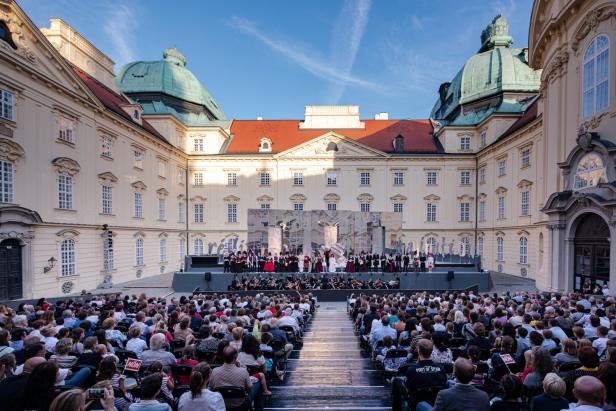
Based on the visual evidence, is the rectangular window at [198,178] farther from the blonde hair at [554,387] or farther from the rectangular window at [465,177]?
the blonde hair at [554,387]

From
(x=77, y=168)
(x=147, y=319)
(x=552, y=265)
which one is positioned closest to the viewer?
(x=147, y=319)

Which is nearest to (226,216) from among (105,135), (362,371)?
(105,135)

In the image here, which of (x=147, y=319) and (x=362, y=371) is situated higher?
(x=147, y=319)

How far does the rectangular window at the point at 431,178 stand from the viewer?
36.3 meters

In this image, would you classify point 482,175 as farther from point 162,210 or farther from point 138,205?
point 138,205

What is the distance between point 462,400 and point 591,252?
18.0 metres

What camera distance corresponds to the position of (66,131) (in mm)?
20000

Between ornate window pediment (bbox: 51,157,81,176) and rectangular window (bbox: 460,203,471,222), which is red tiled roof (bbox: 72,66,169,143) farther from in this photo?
rectangular window (bbox: 460,203,471,222)

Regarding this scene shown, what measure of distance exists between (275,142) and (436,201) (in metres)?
19.4

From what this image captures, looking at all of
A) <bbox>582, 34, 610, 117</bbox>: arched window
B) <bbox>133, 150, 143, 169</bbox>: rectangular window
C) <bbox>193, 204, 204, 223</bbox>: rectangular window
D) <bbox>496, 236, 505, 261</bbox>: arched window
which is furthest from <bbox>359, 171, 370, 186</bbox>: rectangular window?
<bbox>133, 150, 143, 169</bbox>: rectangular window

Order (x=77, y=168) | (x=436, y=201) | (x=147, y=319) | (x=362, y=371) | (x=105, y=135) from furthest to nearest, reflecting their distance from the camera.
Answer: (x=436, y=201) → (x=105, y=135) → (x=77, y=168) → (x=147, y=319) → (x=362, y=371)

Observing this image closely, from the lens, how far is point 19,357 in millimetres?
5816

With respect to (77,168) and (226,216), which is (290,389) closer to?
(77,168)

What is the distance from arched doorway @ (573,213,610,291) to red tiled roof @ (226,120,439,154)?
816 inches
